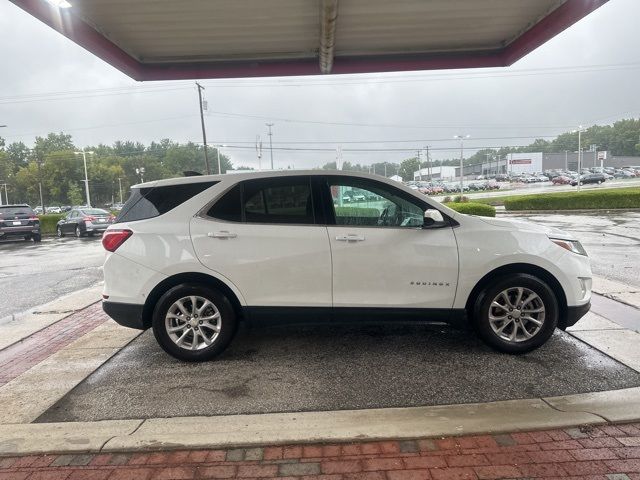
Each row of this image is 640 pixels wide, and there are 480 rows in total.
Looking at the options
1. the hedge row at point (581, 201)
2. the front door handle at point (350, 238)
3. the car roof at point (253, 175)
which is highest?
the car roof at point (253, 175)

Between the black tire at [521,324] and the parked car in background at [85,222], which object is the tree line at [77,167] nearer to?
the parked car in background at [85,222]

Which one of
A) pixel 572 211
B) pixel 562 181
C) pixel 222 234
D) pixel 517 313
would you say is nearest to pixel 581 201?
pixel 572 211

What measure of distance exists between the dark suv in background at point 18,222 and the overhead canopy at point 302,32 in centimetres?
1635

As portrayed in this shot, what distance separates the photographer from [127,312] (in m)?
4.29

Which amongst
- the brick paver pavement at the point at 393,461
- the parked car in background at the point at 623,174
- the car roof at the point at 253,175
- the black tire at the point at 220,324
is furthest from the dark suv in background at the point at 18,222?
the parked car in background at the point at 623,174

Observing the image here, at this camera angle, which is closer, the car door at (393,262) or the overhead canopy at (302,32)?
the car door at (393,262)

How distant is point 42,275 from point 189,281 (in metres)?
Answer: 7.86

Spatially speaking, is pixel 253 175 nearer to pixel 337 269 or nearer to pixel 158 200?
pixel 158 200

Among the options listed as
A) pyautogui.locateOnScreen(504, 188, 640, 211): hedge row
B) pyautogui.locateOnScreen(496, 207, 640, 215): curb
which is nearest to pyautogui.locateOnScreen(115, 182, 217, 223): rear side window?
pyautogui.locateOnScreen(496, 207, 640, 215): curb

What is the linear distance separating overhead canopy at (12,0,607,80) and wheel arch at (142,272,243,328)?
Answer: 318 cm

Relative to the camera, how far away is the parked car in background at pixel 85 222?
21531 mm

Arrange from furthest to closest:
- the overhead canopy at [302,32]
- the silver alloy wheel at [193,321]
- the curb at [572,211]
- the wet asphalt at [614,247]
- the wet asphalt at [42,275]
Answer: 1. the curb at [572,211]
2. the wet asphalt at [614,247]
3. the wet asphalt at [42,275]
4. the overhead canopy at [302,32]
5. the silver alloy wheel at [193,321]

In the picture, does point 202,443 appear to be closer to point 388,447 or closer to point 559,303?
point 388,447

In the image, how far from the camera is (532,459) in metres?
2.76
